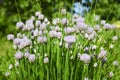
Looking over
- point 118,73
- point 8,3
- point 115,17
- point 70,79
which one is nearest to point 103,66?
point 118,73

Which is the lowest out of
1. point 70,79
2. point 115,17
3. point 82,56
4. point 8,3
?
point 115,17

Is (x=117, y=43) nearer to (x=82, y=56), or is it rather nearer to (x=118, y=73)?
(x=118, y=73)

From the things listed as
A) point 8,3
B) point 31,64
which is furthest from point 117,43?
point 8,3

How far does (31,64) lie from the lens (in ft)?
11.5

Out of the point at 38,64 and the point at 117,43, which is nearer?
the point at 38,64

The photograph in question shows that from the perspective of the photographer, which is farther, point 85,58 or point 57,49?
point 57,49

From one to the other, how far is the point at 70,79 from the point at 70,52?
301 millimetres

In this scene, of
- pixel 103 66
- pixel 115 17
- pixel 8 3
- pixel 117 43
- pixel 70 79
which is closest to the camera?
pixel 70 79

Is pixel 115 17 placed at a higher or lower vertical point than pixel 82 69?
lower

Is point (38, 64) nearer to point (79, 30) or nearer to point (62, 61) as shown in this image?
point (62, 61)

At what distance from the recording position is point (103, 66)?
3.87 metres

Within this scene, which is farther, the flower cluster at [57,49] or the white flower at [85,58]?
the flower cluster at [57,49]

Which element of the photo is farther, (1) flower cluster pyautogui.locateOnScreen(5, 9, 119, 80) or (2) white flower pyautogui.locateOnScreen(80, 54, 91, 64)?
(1) flower cluster pyautogui.locateOnScreen(5, 9, 119, 80)

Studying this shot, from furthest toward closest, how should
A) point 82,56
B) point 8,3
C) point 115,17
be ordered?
point 115,17 → point 8,3 → point 82,56
